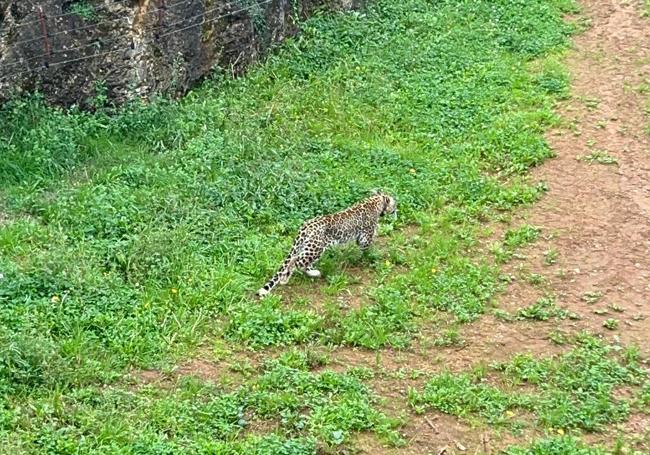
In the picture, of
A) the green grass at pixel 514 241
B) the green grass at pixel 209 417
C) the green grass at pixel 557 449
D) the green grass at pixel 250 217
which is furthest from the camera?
the green grass at pixel 514 241

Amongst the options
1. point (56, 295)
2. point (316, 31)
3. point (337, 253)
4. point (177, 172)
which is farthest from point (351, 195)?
point (316, 31)

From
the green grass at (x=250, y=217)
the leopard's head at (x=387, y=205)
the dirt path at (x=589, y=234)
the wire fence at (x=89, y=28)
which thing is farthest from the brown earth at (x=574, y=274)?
the wire fence at (x=89, y=28)

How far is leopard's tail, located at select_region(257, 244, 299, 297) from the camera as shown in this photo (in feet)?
33.7

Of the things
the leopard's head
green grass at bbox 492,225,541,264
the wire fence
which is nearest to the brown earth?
green grass at bbox 492,225,541,264

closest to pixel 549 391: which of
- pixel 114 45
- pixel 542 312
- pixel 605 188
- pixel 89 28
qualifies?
pixel 542 312

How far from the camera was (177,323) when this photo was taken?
9531 mm

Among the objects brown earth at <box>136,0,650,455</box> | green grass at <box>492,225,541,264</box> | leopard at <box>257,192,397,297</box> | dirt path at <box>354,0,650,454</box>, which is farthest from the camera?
green grass at <box>492,225,541,264</box>

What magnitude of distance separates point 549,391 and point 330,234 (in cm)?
316

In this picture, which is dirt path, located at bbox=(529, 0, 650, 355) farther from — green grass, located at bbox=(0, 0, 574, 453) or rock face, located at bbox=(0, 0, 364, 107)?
rock face, located at bbox=(0, 0, 364, 107)

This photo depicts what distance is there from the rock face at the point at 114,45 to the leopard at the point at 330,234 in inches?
163

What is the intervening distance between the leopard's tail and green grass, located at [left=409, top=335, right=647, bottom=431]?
2.19 metres

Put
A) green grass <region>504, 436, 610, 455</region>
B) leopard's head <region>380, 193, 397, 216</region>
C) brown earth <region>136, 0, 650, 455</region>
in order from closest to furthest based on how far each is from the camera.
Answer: green grass <region>504, 436, 610, 455</region>
brown earth <region>136, 0, 650, 455</region>
leopard's head <region>380, 193, 397, 216</region>

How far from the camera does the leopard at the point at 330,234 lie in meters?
10.5

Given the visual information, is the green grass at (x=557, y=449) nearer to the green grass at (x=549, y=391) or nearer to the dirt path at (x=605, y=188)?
the green grass at (x=549, y=391)
